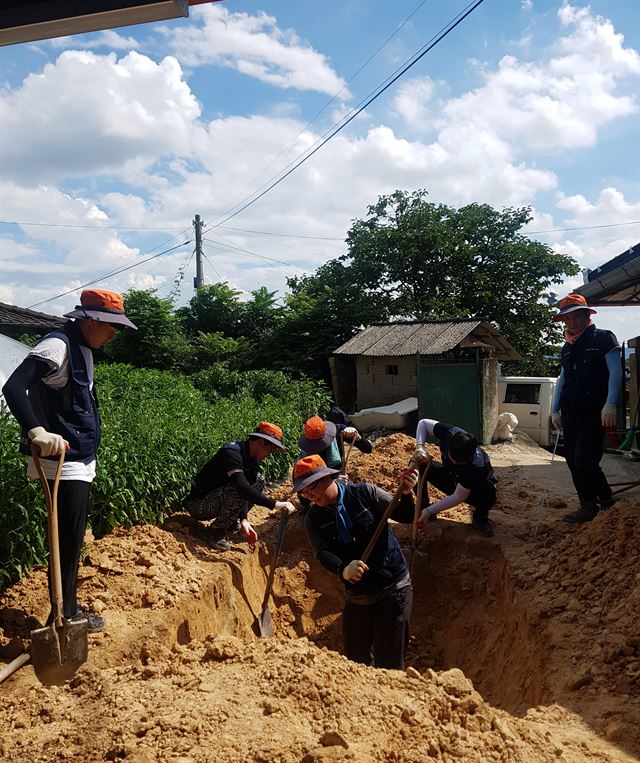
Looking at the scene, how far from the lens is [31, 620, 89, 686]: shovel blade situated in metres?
3.04

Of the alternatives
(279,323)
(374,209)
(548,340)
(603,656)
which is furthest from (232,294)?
(603,656)

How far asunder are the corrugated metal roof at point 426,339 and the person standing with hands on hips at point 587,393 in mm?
7795

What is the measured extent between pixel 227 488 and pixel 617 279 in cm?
507

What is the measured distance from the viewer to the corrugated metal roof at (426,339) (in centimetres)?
1343

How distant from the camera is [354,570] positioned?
3.77 m

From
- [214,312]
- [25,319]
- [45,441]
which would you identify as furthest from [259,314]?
[45,441]

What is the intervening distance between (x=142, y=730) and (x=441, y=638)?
11.5ft

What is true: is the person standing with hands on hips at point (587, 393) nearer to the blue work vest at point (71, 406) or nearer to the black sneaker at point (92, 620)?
the blue work vest at point (71, 406)

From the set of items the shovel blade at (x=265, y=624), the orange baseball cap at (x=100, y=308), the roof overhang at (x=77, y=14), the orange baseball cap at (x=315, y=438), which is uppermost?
the roof overhang at (x=77, y=14)

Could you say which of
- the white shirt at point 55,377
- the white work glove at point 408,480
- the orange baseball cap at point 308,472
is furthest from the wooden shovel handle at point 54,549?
the white work glove at point 408,480

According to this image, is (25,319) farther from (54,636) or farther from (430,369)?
(54,636)

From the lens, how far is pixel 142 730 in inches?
93.8

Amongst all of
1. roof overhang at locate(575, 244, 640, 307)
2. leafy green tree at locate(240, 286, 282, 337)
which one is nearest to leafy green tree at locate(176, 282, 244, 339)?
leafy green tree at locate(240, 286, 282, 337)

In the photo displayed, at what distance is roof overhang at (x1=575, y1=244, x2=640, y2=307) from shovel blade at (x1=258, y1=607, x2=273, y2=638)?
5.19 metres
